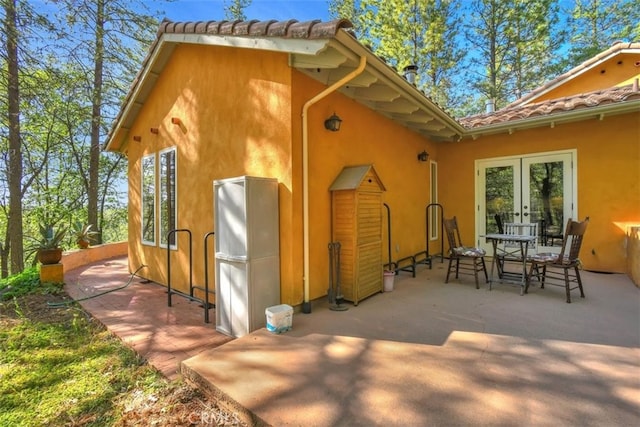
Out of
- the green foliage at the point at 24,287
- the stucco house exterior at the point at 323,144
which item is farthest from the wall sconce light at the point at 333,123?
the green foliage at the point at 24,287

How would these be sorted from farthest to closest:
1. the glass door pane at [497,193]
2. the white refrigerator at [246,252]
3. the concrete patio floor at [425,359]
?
1. the glass door pane at [497,193]
2. the white refrigerator at [246,252]
3. the concrete patio floor at [425,359]

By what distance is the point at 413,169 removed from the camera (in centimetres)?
667

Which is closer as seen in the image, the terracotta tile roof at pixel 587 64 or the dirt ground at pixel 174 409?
the dirt ground at pixel 174 409

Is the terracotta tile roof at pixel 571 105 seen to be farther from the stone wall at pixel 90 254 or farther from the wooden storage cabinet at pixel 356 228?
the stone wall at pixel 90 254

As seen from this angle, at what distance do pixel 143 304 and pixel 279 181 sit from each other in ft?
9.98

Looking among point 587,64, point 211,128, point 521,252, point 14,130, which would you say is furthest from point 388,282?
point 14,130

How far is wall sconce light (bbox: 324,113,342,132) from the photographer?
4117 millimetres

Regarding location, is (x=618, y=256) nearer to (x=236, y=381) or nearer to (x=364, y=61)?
(x=364, y=61)

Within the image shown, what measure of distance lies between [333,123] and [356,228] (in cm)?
144

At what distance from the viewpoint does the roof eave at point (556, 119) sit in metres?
5.27

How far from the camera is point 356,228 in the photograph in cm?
401

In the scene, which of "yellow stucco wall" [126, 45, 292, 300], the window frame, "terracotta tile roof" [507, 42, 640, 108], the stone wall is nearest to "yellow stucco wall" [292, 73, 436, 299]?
"yellow stucco wall" [126, 45, 292, 300]

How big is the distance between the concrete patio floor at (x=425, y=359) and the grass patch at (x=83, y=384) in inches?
5.8

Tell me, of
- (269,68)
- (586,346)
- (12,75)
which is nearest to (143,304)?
(269,68)
